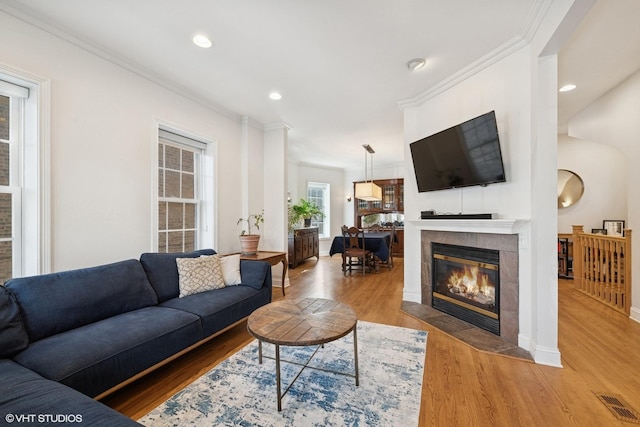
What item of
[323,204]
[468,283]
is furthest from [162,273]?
[323,204]

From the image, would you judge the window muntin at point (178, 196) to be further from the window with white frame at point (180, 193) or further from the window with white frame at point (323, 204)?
the window with white frame at point (323, 204)

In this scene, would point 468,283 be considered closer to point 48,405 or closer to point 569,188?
point 48,405

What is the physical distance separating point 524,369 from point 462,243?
1.22m

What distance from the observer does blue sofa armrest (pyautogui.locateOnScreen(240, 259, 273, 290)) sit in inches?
112

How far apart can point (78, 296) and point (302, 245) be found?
468 cm

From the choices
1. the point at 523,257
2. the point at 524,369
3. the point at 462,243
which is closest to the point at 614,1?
the point at 523,257

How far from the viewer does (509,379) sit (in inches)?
74.7

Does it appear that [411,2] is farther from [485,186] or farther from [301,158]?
[301,158]

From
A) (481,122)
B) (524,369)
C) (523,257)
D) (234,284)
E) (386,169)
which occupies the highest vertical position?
(386,169)

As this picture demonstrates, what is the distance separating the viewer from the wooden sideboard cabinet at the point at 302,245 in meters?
6.02

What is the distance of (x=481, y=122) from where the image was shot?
249 centimetres

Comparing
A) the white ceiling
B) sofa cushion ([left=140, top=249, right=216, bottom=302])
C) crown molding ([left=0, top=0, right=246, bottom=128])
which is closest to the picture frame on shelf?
the white ceiling

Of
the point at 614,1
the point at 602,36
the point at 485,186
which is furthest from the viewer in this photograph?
the point at 485,186

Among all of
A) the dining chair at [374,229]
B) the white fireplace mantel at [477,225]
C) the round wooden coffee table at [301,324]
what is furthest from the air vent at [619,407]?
the dining chair at [374,229]
